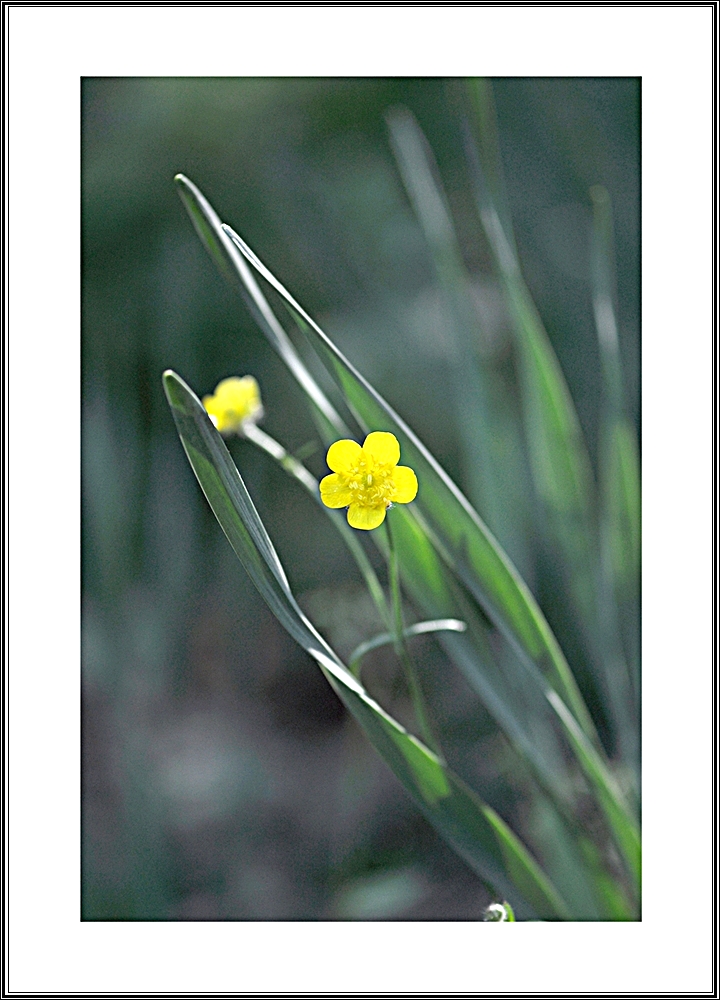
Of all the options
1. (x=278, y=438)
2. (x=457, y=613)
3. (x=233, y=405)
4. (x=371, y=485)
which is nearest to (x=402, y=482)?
(x=371, y=485)

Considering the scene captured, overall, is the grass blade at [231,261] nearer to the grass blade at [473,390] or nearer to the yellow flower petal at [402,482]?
the yellow flower petal at [402,482]

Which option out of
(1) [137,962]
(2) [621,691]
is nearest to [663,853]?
(2) [621,691]

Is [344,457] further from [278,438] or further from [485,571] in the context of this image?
[278,438]

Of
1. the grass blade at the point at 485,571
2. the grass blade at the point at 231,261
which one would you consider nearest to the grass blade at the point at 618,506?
the grass blade at the point at 485,571

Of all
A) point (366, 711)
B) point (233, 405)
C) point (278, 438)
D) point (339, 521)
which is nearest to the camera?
point (366, 711)

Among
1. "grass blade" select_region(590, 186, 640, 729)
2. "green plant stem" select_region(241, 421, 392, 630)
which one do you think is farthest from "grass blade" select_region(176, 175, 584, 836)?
"grass blade" select_region(590, 186, 640, 729)
